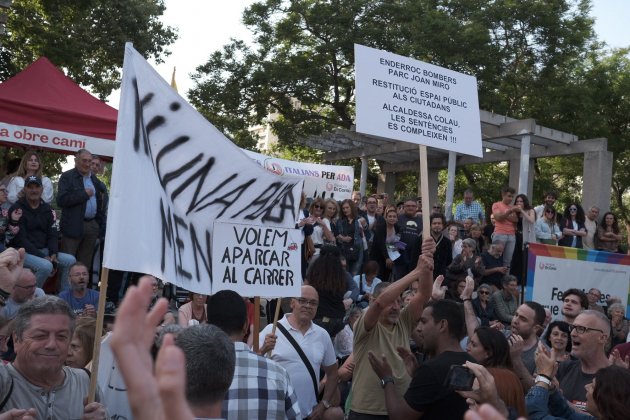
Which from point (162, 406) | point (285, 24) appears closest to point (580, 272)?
point (162, 406)

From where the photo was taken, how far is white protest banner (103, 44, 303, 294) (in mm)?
4340

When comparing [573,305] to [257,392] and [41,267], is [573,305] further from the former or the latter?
[41,267]

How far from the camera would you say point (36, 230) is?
9273mm

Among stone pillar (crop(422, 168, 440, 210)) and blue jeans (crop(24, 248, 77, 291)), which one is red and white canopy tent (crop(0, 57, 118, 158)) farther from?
stone pillar (crop(422, 168, 440, 210))

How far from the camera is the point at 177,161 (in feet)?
16.2

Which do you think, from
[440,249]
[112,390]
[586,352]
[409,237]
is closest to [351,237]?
[409,237]

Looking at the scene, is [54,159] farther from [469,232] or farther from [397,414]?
[397,414]

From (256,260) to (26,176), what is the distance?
5.86 metres

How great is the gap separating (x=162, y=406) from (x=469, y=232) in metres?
13.3

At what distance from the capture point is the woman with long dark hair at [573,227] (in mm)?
14633

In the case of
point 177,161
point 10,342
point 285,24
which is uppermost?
point 285,24

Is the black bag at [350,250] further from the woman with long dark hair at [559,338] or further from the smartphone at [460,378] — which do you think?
the smartphone at [460,378]

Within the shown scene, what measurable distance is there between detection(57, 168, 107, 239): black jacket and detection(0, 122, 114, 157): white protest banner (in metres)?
1.45

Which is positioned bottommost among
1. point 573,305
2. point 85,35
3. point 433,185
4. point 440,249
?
point 573,305
